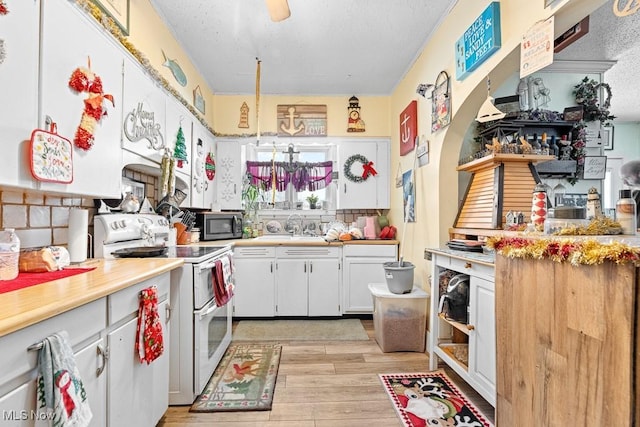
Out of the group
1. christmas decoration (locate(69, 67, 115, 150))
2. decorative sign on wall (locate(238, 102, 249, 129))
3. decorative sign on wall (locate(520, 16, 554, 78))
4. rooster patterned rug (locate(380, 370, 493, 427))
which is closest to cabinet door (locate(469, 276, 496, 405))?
rooster patterned rug (locate(380, 370, 493, 427))

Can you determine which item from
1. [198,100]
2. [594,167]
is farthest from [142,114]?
[594,167]

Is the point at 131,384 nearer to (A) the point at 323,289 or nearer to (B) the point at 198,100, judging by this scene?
(A) the point at 323,289

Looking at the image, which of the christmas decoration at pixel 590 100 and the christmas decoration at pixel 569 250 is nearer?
the christmas decoration at pixel 569 250

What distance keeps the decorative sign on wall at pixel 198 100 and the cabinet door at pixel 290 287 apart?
1877 mm

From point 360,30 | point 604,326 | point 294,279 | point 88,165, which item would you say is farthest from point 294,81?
point 604,326

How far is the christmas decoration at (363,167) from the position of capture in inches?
151

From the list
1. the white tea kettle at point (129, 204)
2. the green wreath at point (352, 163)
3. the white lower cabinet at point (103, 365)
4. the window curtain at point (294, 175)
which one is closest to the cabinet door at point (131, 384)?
the white lower cabinet at point (103, 365)

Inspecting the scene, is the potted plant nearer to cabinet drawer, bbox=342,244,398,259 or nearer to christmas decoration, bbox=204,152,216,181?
cabinet drawer, bbox=342,244,398,259

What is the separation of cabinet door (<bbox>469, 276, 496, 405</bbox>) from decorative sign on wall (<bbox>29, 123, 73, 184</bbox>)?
6.98 ft

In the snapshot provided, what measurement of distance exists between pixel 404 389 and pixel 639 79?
13.2 feet

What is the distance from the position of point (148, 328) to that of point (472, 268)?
179cm

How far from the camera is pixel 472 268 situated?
183 cm

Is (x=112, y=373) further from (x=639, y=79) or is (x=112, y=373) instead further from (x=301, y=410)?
(x=639, y=79)

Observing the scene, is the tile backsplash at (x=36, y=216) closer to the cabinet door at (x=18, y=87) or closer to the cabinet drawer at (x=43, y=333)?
the cabinet door at (x=18, y=87)
